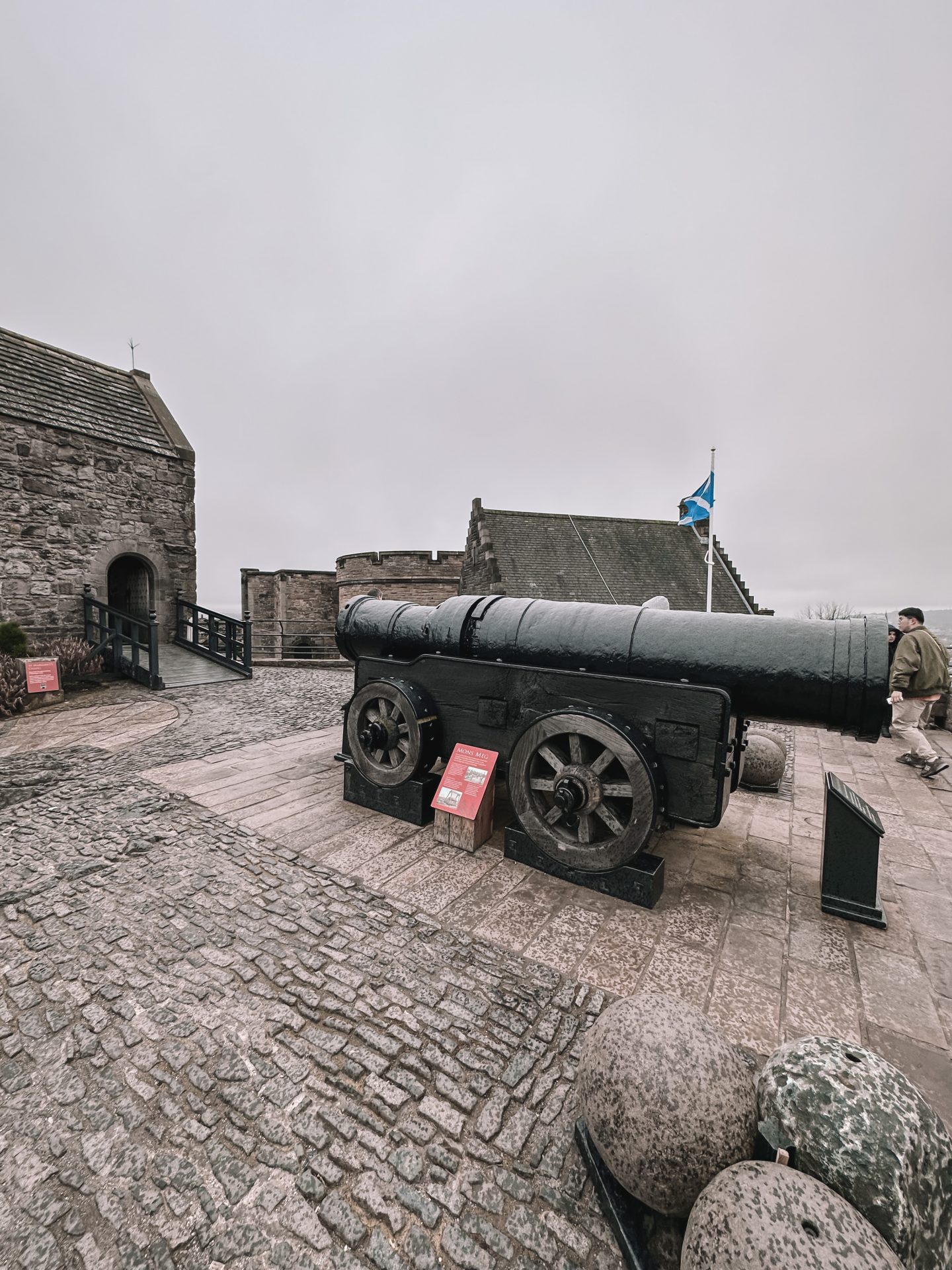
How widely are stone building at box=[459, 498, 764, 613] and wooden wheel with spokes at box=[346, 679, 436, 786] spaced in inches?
501

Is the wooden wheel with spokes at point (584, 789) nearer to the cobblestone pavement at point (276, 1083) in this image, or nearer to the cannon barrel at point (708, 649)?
the cannon barrel at point (708, 649)

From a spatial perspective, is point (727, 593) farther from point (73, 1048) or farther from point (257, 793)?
point (73, 1048)

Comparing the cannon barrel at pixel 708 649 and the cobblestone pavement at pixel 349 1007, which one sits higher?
the cannon barrel at pixel 708 649

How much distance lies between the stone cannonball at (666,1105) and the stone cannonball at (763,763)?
400 centimetres

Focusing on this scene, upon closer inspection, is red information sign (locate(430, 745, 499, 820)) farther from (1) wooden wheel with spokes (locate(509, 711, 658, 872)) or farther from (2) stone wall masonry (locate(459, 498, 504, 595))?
(2) stone wall masonry (locate(459, 498, 504, 595))

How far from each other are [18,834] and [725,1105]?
465 cm

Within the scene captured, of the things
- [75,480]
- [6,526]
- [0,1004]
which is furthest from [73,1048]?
[75,480]

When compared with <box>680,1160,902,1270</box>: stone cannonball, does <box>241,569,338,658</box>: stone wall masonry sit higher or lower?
higher

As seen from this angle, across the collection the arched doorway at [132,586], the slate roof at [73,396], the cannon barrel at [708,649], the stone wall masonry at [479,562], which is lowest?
the cannon barrel at [708,649]

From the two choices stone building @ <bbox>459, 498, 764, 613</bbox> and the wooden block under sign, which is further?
stone building @ <bbox>459, 498, 764, 613</bbox>

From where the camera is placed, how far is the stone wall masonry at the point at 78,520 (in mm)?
10258

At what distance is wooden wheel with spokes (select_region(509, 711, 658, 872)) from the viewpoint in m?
2.94

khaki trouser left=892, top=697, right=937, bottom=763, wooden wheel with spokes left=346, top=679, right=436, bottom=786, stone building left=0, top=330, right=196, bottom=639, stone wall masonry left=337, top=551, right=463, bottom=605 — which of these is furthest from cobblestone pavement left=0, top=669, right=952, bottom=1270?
stone wall masonry left=337, top=551, right=463, bottom=605

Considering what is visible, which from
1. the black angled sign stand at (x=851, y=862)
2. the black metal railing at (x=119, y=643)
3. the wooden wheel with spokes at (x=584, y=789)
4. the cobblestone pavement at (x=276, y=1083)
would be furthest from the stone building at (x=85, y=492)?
the black angled sign stand at (x=851, y=862)
